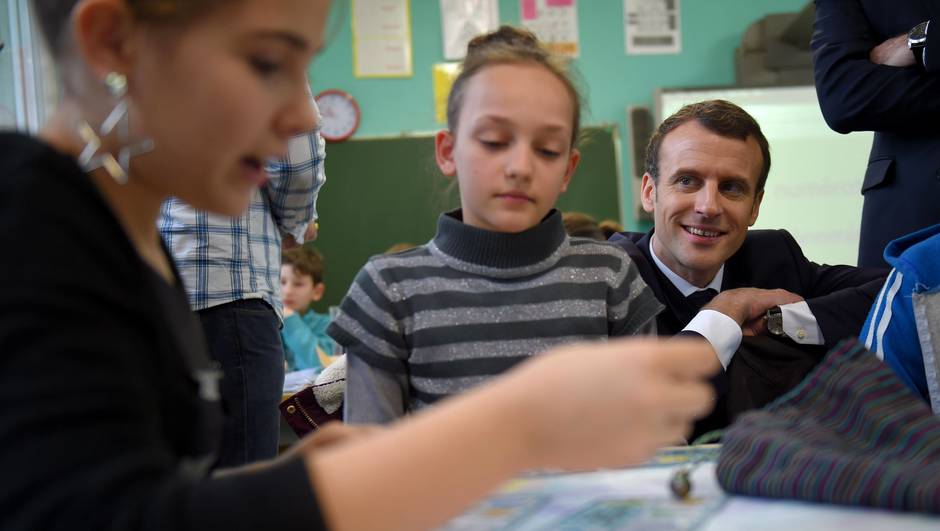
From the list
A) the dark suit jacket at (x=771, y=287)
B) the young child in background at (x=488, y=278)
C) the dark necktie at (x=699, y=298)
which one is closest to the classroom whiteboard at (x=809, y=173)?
the dark suit jacket at (x=771, y=287)

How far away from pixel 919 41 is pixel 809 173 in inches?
142

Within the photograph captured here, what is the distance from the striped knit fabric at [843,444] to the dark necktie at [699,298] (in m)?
0.88

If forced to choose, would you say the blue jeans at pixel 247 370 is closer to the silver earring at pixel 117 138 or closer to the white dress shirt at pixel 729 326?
the white dress shirt at pixel 729 326

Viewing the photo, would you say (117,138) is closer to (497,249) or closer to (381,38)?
(497,249)

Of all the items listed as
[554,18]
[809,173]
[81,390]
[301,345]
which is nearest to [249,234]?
[81,390]

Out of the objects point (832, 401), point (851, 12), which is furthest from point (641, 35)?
point (832, 401)

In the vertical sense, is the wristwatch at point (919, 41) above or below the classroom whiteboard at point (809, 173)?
above

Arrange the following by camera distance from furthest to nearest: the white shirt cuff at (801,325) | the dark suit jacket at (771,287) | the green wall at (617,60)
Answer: the green wall at (617,60), the white shirt cuff at (801,325), the dark suit jacket at (771,287)

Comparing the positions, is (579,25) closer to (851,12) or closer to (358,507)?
(851,12)

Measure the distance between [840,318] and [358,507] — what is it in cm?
137

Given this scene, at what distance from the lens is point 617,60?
5.44m

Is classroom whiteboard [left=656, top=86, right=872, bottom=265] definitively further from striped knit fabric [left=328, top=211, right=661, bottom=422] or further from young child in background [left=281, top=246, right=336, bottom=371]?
striped knit fabric [left=328, top=211, right=661, bottom=422]

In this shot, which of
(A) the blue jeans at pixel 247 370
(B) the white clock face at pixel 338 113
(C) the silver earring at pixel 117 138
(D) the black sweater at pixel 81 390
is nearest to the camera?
(D) the black sweater at pixel 81 390

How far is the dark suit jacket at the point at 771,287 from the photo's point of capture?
4.81 ft
